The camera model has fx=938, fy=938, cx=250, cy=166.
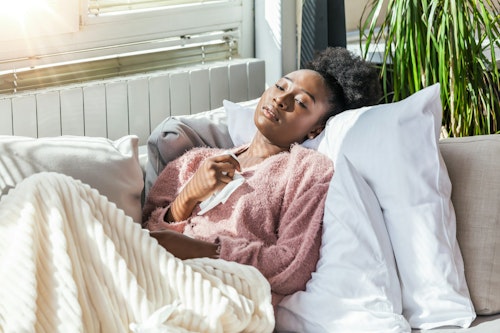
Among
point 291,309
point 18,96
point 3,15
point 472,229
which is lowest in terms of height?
point 291,309

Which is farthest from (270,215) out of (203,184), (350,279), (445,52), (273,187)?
(445,52)

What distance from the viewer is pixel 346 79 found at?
8.74 feet

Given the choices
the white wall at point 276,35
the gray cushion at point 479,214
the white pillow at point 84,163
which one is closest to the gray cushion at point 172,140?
the white pillow at point 84,163

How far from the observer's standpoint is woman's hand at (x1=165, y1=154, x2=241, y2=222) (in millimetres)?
2486

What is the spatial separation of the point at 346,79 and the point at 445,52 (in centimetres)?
68

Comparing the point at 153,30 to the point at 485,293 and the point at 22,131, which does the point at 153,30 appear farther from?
the point at 485,293

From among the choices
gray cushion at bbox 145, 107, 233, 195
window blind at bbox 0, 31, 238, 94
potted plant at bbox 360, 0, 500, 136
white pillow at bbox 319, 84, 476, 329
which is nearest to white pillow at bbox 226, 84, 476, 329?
white pillow at bbox 319, 84, 476, 329

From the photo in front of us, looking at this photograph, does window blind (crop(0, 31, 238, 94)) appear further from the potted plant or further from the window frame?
the potted plant

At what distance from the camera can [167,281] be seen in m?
2.09

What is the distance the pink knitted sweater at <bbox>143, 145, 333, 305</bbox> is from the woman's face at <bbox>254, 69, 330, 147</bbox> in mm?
79

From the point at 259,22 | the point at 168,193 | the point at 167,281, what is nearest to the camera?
the point at 167,281

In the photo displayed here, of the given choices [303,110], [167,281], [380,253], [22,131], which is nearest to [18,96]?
[22,131]

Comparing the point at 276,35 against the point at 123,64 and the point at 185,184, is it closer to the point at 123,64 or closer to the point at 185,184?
the point at 123,64

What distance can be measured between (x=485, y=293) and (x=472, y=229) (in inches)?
6.4
